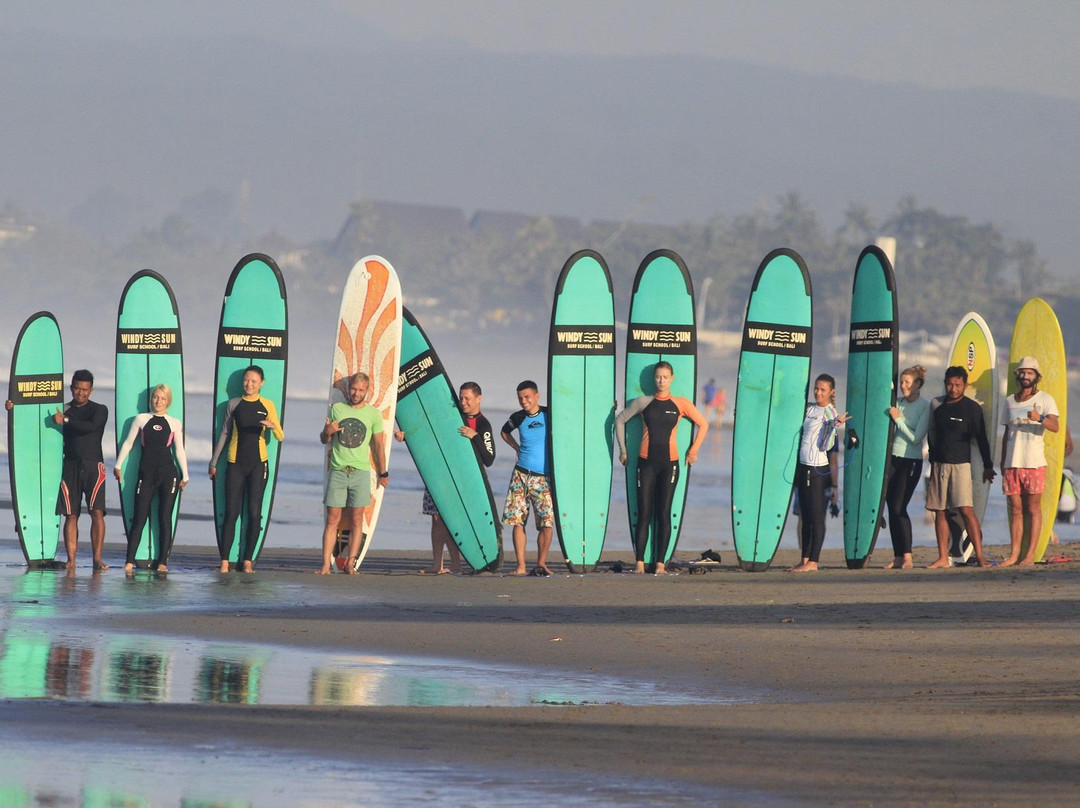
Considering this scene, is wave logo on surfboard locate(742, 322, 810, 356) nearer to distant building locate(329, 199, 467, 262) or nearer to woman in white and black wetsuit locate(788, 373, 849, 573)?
woman in white and black wetsuit locate(788, 373, 849, 573)

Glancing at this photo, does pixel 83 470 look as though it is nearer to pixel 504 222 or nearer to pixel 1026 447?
pixel 1026 447

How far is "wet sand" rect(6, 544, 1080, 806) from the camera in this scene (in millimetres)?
4141

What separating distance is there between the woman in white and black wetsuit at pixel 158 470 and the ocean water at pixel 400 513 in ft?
4.09

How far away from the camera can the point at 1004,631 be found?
6668mm

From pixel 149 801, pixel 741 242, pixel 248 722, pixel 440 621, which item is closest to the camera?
pixel 149 801

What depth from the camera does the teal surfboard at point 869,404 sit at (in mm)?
9727

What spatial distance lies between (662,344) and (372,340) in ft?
6.20

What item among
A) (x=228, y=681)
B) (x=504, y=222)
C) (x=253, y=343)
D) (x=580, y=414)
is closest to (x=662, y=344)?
(x=580, y=414)

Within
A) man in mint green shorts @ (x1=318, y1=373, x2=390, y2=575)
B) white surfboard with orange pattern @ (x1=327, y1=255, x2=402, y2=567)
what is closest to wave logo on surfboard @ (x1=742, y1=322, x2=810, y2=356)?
white surfboard with orange pattern @ (x1=327, y1=255, x2=402, y2=567)

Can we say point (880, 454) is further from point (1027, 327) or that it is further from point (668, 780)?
point (668, 780)

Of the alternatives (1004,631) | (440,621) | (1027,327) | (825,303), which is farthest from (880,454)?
(825,303)

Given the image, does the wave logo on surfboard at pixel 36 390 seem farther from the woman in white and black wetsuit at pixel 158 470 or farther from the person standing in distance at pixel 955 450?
the person standing in distance at pixel 955 450

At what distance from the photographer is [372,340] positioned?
9.75m

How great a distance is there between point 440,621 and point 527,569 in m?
2.68
